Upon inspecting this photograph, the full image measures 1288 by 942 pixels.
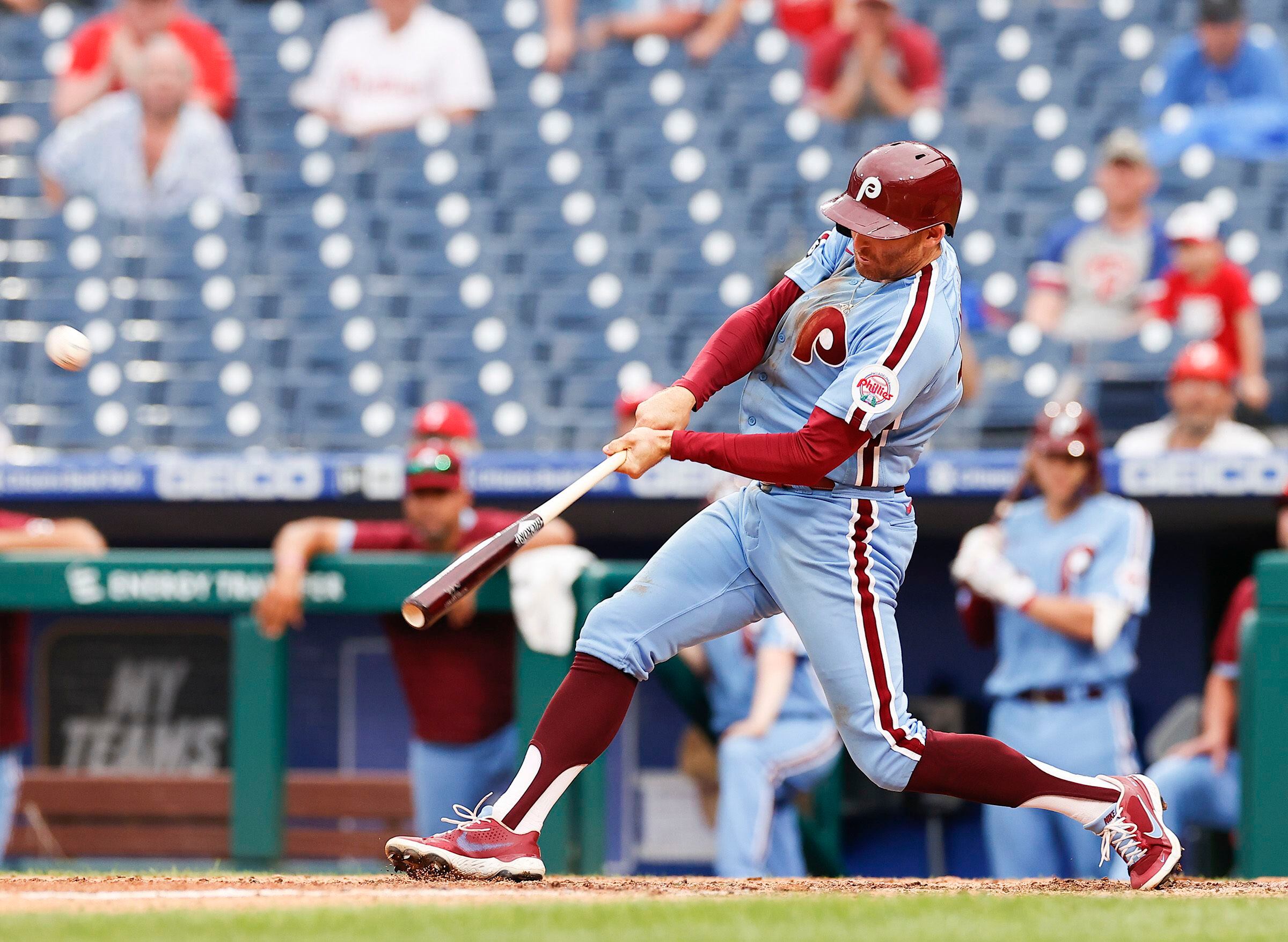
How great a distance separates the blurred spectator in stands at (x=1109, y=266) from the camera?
6.80m

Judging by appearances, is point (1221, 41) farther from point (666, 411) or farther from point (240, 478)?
point (666, 411)

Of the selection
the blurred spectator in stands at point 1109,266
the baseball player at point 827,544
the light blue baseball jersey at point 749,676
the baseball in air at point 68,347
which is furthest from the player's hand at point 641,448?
the blurred spectator in stands at point 1109,266

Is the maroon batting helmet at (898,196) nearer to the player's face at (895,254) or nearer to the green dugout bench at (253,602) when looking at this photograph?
the player's face at (895,254)

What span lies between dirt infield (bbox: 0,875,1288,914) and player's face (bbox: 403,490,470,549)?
58.7 inches

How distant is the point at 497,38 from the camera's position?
8289 mm

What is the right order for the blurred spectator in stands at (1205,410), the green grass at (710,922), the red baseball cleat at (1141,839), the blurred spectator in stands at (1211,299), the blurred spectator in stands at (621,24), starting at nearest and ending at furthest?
the green grass at (710,922) < the red baseball cleat at (1141,839) < the blurred spectator in stands at (1205,410) < the blurred spectator in stands at (1211,299) < the blurred spectator in stands at (621,24)

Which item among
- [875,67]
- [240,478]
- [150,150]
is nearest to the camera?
[240,478]

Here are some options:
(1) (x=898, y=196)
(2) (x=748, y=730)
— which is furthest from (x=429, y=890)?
(2) (x=748, y=730)

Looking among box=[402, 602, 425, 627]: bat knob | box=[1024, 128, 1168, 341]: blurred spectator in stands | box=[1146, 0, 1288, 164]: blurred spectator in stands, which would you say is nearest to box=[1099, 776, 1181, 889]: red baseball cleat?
box=[402, 602, 425, 627]: bat knob

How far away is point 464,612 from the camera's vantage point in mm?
4730

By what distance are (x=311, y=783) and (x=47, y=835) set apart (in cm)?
91

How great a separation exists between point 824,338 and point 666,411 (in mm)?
322

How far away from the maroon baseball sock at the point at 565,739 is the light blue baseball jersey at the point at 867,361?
1.85ft

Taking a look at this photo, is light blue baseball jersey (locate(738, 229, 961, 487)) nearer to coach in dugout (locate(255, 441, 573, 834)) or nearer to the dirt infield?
the dirt infield
